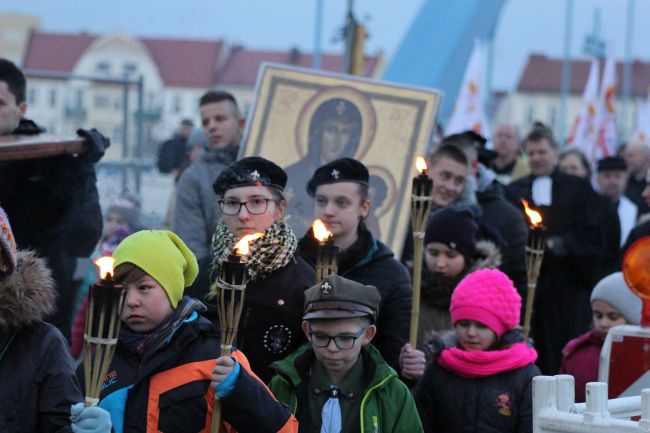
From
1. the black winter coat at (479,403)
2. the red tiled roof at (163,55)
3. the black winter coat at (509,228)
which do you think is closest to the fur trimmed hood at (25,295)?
the black winter coat at (479,403)

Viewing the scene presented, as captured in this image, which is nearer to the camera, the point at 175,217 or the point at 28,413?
the point at 28,413

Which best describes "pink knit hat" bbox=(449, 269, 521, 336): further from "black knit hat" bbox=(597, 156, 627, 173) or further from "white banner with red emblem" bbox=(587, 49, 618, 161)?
"white banner with red emblem" bbox=(587, 49, 618, 161)

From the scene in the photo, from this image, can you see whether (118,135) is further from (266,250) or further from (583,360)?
(266,250)

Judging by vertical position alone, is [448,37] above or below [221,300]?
above

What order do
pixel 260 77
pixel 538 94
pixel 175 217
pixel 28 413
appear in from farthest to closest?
pixel 538 94
pixel 260 77
pixel 175 217
pixel 28 413

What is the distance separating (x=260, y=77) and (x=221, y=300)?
4.13 metres

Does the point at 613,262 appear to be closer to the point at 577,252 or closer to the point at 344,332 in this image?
the point at 577,252

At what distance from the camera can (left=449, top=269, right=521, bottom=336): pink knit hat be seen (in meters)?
6.05

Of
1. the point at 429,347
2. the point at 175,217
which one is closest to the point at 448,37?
the point at 175,217

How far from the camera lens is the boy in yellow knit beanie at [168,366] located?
4.51m

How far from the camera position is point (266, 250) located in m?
5.43

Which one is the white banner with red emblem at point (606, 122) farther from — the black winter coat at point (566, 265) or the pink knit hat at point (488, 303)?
the pink knit hat at point (488, 303)

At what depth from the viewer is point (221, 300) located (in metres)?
4.37

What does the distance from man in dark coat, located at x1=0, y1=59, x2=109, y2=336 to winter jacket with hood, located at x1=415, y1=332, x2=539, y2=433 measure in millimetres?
1829
